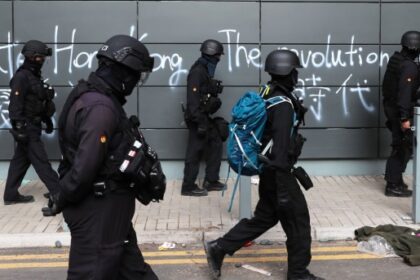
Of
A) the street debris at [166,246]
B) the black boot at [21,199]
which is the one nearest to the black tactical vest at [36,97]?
the black boot at [21,199]

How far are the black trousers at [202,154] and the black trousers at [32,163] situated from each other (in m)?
1.67

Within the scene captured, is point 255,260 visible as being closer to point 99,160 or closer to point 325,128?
point 99,160

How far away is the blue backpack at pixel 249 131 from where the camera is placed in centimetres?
484

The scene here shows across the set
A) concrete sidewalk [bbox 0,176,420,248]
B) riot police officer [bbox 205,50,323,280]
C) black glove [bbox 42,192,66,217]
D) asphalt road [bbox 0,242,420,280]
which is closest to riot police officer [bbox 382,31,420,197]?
concrete sidewalk [bbox 0,176,420,248]

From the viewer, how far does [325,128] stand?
29.8 feet

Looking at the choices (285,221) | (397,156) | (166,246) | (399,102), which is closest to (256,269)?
(285,221)

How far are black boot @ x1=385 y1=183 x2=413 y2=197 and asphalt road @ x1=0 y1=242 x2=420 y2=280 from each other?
73.6 inches

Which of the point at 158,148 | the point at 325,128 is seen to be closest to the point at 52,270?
the point at 158,148

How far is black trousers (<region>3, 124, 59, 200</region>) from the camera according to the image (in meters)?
7.38

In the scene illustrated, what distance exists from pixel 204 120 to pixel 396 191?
8.43ft

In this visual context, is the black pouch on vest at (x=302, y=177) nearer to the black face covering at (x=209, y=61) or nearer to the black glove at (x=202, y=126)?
the black glove at (x=202, y=126)

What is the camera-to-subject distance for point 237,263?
5703mm

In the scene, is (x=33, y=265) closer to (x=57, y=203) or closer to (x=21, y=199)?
(x=21, y=199)

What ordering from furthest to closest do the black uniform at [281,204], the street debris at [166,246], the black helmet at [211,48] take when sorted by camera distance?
the black helmet at [211,48] → the street debris at [166,246] → the black uniform at [281,204]
